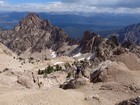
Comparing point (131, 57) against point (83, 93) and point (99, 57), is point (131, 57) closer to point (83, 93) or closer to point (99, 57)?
point (83, 93)

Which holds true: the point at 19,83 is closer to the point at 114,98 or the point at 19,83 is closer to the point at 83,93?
the point at 83,93

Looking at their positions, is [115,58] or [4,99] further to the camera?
[115,58]

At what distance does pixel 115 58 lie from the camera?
58.6 metres

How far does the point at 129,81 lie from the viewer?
45.7 meters

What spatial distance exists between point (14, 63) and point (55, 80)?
61.6 metres

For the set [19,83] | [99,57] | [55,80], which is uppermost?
[19,83]

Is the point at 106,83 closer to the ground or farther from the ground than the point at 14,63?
farther from the ground

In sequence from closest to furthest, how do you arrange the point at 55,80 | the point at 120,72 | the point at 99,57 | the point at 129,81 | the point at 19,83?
1. the point at 129,81
2. the point at 120,72
3. the point at 19,83
4. the point at 55,80
5. the point at 99,57

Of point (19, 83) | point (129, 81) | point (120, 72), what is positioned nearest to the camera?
point (129, 81)

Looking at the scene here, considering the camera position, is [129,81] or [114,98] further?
[129,81]

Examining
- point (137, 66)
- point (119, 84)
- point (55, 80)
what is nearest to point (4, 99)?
point (119, 84)

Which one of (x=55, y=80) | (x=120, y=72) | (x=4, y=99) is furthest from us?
(x=55, y=80)

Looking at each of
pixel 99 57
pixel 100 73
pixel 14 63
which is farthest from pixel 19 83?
pixel 99 57

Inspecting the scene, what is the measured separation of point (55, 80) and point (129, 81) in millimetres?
40123
